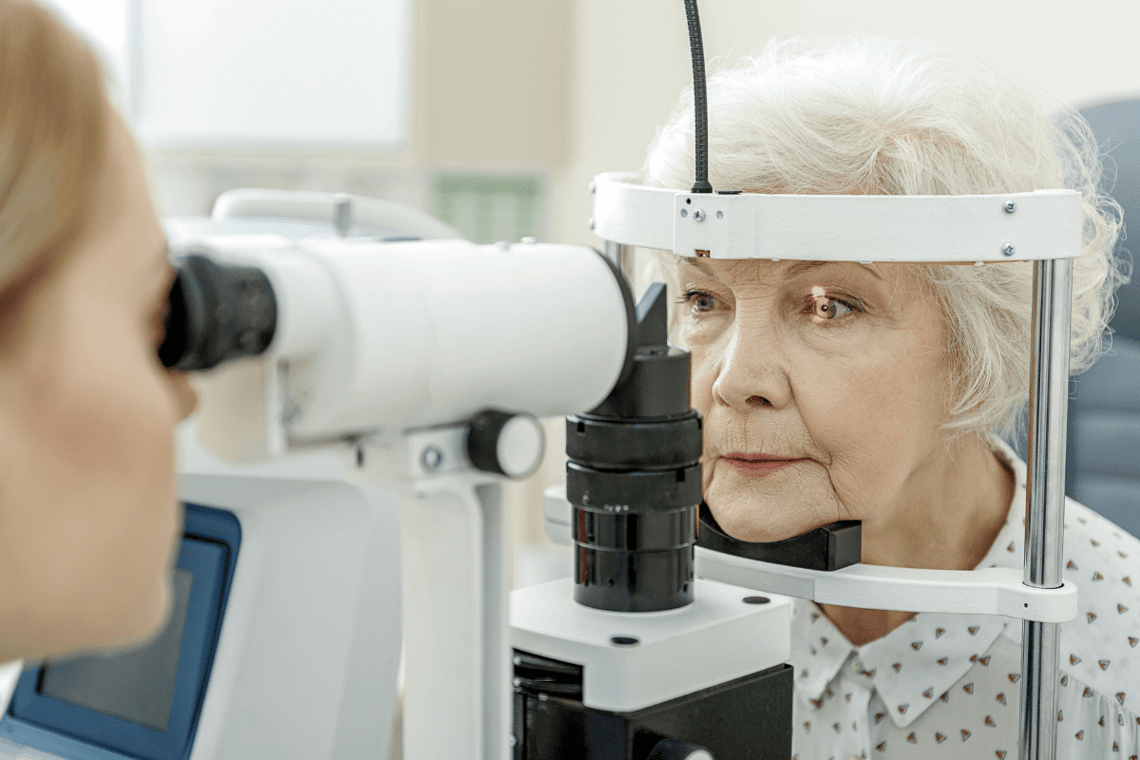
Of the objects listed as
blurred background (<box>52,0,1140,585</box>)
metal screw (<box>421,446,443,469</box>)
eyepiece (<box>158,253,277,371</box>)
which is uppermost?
blurred background (<box>52,0,1140,585</box>)

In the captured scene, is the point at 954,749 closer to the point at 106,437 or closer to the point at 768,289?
the point at 768,289

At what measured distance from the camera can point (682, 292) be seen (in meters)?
0.98

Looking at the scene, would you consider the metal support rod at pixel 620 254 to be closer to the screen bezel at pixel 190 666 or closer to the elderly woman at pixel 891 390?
the elderly woman at pixel 891 390

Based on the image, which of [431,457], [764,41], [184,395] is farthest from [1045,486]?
[764,41]

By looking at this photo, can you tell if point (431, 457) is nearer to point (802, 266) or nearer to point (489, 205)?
point (802, 266)

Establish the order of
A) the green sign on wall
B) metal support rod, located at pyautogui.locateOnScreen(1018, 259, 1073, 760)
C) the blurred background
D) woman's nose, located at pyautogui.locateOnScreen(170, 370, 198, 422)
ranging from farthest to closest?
1. the green sign on wall
2. the blurred background
3. metal support rod, located at pyautogui.locateOnScreen(1018, 259, 1073, 760)
4. woman's nose, located at pyautogui.locateOnScreen(170, 370, 198, 422)

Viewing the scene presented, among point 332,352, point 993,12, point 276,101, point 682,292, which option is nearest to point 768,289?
point 682,292

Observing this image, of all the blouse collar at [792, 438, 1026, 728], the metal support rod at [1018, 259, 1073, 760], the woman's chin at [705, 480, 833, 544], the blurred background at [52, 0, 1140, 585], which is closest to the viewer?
the metal support rod at [1018, 259, 1073, 760]

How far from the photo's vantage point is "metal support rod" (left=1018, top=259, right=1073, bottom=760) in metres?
0.70

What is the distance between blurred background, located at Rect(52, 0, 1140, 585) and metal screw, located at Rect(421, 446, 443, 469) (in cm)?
211

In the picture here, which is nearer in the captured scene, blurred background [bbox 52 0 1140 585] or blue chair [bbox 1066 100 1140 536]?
blue chair [bbox 1066 100 1140 536]

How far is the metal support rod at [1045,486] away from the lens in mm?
697

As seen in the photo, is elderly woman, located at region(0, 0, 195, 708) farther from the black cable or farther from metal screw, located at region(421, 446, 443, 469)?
the black cable

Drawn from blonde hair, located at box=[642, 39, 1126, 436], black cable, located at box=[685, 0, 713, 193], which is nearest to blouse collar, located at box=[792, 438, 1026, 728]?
blonde hair, located at box=[642, 39, 1126, 436]
